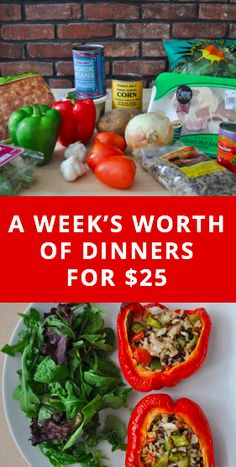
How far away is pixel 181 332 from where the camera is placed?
3.13ft

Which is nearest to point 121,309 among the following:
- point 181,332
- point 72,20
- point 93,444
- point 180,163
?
point 181,332

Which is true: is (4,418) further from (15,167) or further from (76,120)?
(76,120)

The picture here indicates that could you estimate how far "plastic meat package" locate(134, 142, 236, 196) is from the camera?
41.4 inches

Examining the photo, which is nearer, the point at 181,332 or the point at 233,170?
the point at 181,332

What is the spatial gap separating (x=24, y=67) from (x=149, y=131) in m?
1.30

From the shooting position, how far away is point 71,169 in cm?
111

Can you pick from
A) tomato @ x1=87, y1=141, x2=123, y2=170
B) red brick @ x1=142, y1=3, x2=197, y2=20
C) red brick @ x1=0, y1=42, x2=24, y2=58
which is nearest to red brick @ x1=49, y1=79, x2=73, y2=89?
red brick @ x1=0, y1=42, x2=24, y2=58

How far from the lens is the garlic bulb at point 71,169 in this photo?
1105 mm

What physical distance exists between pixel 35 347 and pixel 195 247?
13.4 inches

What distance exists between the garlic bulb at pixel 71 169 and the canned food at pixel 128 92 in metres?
0.26

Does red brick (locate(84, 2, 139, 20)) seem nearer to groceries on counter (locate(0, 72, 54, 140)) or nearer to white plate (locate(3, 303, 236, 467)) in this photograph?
groceries on counter (locate(0, 72, 54, 140))

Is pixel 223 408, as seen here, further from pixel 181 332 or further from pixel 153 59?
pixel 153 59

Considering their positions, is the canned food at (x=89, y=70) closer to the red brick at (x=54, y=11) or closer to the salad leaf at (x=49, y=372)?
the salad leaf at (x=49, y=372)

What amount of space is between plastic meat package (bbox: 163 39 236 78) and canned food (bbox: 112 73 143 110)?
15 cm
